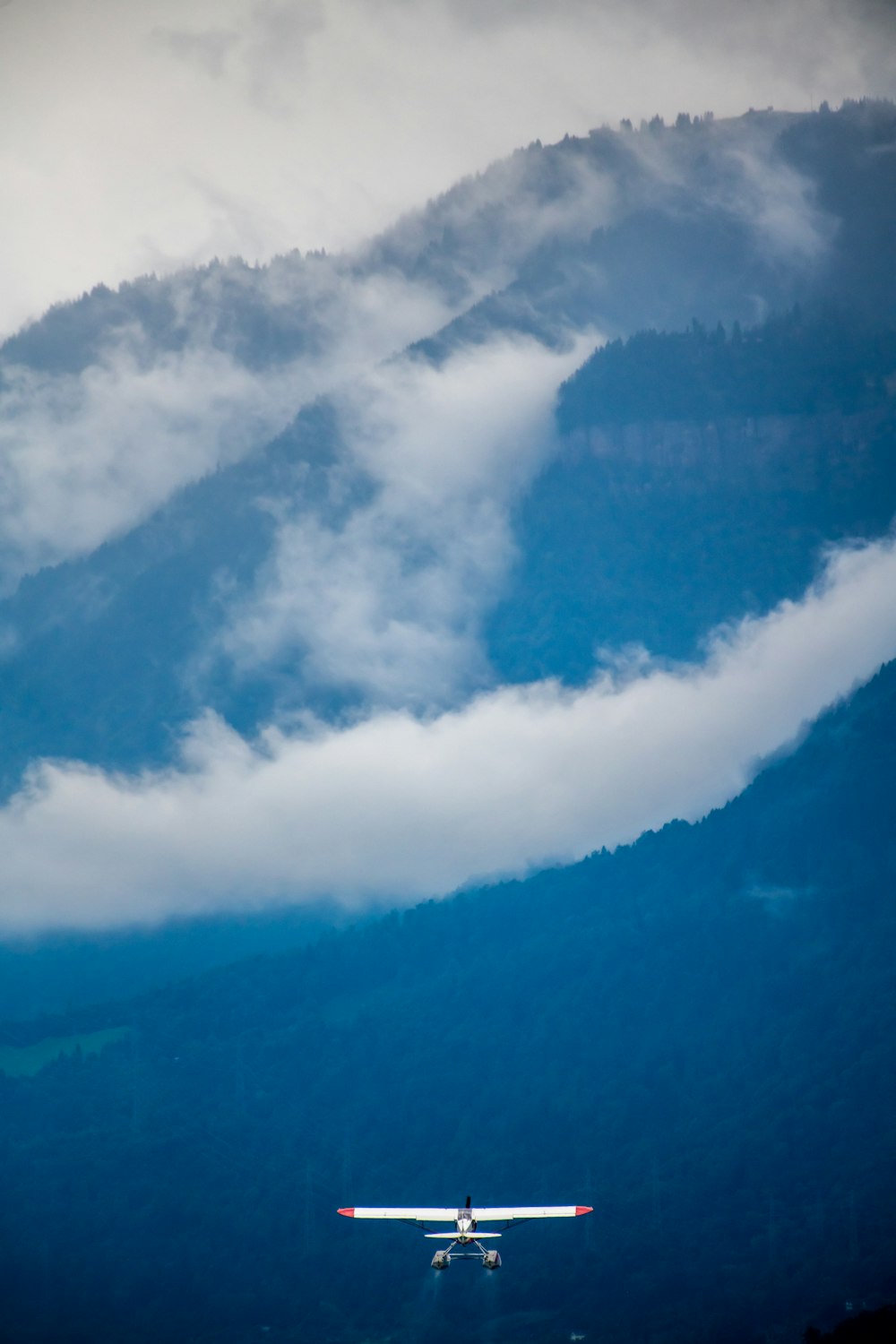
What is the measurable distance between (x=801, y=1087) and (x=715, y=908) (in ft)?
62.2

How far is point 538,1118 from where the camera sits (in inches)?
6048

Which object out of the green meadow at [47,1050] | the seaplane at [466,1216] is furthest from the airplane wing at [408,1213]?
the green meadow at [47,1050]

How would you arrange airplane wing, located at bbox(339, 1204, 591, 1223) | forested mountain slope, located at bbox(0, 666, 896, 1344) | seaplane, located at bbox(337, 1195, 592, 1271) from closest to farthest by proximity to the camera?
seaplane, located at bbox(337, 1195, 592, 1271)
airplane wing, located at bbox(339, 1204, 591, 1223)
forested mountain slope, located at bbox(0, 666, 896, 1344)

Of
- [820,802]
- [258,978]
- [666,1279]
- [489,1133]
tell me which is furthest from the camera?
[820,802]

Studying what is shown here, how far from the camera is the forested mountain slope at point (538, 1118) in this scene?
14300 cm

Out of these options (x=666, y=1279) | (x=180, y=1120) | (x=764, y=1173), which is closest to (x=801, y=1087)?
(x=764, y=1173)

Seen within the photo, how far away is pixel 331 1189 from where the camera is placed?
149 meters

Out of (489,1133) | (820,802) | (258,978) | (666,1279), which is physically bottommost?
(666,1279)

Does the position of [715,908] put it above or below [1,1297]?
above

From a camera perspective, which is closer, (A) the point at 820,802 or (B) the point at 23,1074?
(B) the point at 23,1074

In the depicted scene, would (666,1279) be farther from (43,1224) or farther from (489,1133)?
(43,1224)

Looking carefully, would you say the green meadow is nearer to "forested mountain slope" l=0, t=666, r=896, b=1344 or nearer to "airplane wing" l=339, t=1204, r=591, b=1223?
"forested mountain slope" l=0, t=666, r=896, b=1344

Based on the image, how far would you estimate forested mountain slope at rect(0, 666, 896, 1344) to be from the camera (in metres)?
143

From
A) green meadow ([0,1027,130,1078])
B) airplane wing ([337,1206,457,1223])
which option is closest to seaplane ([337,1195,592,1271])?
airplane wing ([337,1206,457,1223])
